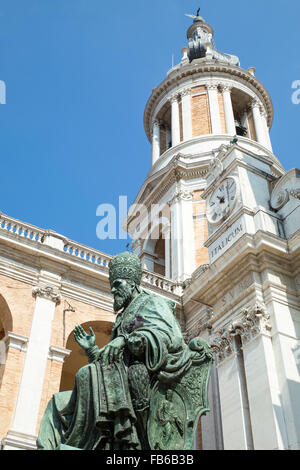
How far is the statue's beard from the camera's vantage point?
13.2ft

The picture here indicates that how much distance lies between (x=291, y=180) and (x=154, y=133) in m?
17.3

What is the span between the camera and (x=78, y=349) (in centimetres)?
1730

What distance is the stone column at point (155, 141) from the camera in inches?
1022

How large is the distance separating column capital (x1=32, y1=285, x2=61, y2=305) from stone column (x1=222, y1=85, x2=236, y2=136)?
12.5 m

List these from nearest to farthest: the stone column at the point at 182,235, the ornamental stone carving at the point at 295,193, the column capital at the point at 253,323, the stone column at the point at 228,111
Result: the column capital at the point at 253,323, the ornamental stone carving at the point at 295,193, the stone column at the point at 182,235, the stone column at the point at 228,111

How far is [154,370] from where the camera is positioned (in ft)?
11.1

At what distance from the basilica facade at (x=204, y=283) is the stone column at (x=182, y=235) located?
50 millimetres

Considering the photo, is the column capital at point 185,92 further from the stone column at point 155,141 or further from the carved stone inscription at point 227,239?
the carved stone inscription at point 227,239

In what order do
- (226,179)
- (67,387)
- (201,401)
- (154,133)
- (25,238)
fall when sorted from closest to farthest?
(201,401) → (226,179) → (25,238) → (67,387) → (154,133)

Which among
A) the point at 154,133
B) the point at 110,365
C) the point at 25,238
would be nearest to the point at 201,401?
the point at 110,365

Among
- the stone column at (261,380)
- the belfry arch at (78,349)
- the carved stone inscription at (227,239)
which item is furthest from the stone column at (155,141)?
the stone column at (261,380)

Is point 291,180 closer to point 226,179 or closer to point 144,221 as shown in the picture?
point 226,179

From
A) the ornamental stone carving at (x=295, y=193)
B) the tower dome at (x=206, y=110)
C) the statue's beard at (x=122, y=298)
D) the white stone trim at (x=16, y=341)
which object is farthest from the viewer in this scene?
the tower dome at (x=206, y=110)

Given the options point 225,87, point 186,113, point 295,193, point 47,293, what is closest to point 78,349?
point 47,293
